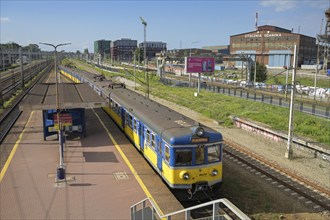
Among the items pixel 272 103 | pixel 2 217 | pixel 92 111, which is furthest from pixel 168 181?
pixel 272 103

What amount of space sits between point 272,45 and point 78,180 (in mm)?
95651

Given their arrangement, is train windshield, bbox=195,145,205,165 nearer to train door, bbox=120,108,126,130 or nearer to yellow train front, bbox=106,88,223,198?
yellow train front, bbox=106,88,223,198

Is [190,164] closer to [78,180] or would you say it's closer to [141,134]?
[141,134]

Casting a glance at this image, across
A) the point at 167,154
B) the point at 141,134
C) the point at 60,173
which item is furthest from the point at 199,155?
the point at 60,173

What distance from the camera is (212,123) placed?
30.5m

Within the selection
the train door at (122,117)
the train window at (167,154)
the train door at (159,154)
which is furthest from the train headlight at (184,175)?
the train door at (122,117)

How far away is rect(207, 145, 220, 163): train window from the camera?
41.4 feet

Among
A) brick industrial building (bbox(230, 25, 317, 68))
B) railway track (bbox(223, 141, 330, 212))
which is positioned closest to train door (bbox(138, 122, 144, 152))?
railway track (bbox(223, 141, 330, 212))

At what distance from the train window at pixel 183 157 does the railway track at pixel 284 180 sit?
18.5ft

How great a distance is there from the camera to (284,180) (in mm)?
16453

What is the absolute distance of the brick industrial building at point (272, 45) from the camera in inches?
3863

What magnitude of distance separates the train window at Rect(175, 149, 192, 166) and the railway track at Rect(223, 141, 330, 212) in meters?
5.63

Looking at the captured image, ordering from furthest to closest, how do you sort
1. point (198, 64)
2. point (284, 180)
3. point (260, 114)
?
1. point (198, 64)
2. point (260, 114)
3. point (284, 180)

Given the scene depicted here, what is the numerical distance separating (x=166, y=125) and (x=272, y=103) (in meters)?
28.4
